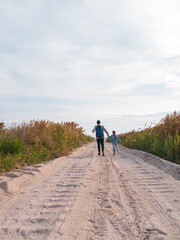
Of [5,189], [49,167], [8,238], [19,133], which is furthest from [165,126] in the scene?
[8,238]

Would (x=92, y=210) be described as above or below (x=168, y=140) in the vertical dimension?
below

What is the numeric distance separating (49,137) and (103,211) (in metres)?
9.53

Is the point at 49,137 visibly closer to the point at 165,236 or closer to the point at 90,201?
the point at 90,201

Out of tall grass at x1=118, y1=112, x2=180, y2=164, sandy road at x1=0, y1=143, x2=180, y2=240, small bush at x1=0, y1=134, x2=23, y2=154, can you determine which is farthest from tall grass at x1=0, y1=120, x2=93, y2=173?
tall grass at x1=118, y1=112, x2=180, y2=164

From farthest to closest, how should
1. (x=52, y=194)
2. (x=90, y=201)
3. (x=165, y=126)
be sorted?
(x=165, y=126)
(x=52, y=194)
(x=90, y=201)

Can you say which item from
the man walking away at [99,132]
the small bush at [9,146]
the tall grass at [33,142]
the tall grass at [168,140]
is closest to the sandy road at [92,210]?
the tall grass at [168,140]

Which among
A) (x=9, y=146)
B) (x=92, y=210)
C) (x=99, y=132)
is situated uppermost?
(x=99, y=132)

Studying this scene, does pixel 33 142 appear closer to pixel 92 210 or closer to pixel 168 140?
pixel 168 140

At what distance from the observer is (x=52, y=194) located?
447 centimetres

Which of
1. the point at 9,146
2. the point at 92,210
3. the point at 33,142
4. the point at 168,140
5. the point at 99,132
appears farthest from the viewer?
the point at 99,132

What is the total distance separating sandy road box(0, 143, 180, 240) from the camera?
2.76 metres

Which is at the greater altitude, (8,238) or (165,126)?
(165,126)

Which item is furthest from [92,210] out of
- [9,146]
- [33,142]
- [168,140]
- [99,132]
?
[99,132]

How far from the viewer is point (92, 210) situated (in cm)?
353
